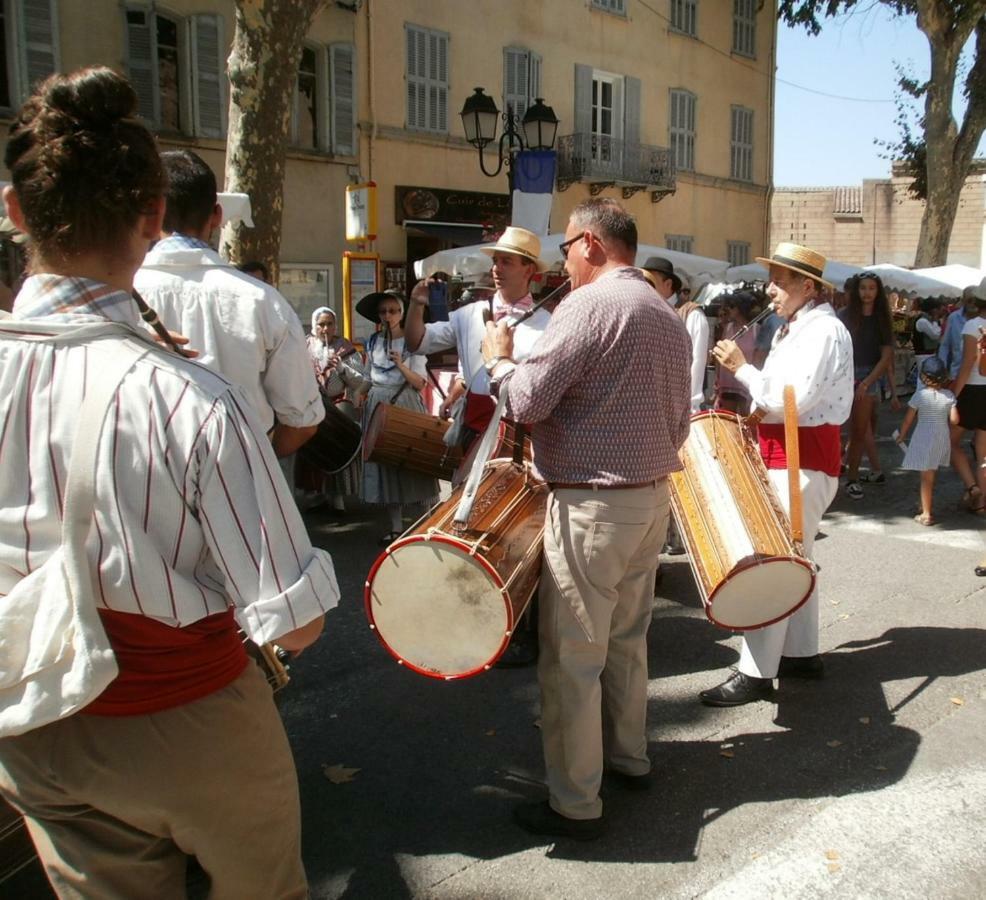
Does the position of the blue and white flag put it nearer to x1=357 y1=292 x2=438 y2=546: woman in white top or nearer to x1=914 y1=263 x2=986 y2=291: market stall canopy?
x1=357 y1=292 x2=438 y2=546: woman in white top

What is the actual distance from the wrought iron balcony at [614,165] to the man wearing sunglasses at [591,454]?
17.6m

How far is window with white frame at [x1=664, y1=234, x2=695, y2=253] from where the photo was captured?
884 inches

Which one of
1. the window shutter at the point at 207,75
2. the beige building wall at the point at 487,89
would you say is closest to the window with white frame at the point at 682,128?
the beige building wall at the point at 487,89

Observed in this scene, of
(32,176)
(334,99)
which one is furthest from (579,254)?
(334,99)

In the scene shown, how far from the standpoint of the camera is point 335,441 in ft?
16.8

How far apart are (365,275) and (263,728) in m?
9.16

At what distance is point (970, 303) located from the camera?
26.8 ft

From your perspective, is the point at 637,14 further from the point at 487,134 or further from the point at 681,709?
the point at 681,709

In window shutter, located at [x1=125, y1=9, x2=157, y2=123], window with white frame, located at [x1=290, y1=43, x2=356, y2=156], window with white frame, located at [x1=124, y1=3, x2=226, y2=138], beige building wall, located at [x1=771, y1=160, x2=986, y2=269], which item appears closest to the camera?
window shutter, located at [x1=125, y1=9, x2=157, y2=123]

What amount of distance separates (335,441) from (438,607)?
245 centimetres

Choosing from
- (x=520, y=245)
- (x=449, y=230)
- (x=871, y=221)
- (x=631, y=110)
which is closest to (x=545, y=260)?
(x=449, y=230)

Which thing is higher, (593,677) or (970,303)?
(970,303)

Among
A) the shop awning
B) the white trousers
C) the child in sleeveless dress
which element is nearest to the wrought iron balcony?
the shop awning

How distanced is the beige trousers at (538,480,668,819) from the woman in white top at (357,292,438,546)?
3735mm
